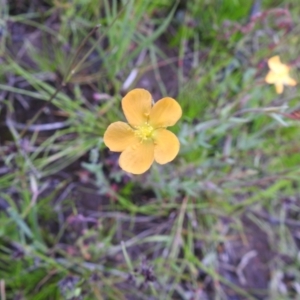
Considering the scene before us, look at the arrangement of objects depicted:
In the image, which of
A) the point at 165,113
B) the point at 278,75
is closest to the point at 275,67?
the point at 278,75

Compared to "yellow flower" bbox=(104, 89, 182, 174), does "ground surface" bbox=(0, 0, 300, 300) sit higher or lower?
lower

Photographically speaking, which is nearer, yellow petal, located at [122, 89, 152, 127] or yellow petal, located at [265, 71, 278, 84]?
yellow petal, located at [122, 89, 152, 127]

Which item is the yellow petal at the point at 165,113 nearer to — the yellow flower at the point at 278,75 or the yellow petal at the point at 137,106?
the yellow petal at the point at 137,106

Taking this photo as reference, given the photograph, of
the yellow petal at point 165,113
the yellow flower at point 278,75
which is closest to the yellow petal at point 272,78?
the yellow flower at point 278,75

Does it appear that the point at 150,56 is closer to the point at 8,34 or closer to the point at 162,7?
the point at 162,7

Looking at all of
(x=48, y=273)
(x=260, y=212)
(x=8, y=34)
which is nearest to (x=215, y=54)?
(x=260, y=212)

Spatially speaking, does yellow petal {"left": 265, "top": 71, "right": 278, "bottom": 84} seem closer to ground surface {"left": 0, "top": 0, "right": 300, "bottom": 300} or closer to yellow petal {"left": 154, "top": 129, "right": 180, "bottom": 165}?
ground surface {"left": 0, "top": 0, "right": 300, "bottom": 300}

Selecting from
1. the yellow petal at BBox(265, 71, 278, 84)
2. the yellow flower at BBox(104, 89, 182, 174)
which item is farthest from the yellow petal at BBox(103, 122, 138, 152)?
the yellow petal at BBox(265, 71, 278, 84)
